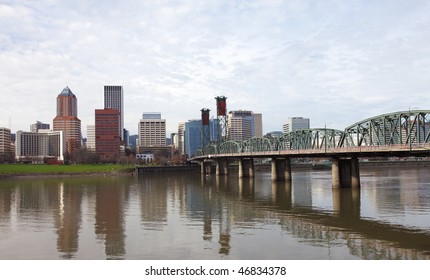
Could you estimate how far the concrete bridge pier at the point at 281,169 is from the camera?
104 m

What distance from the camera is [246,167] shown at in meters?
134

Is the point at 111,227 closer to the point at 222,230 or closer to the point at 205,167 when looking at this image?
the point at 222,230

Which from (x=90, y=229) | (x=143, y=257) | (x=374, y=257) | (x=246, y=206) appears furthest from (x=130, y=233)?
(x=246, y=206)

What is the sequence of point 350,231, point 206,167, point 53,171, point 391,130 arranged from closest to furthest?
point 350,231, point 391,130, point 53,171, point 206,167

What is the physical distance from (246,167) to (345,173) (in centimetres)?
5922

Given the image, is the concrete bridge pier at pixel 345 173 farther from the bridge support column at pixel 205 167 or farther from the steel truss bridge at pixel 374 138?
the bridge support column at pixel 205 167

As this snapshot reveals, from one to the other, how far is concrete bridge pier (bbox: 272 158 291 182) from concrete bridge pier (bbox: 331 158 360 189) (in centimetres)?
2688

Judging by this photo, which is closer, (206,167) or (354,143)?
(354,143)

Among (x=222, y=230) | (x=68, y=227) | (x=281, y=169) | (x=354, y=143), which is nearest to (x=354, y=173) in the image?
(x=354, y=143)

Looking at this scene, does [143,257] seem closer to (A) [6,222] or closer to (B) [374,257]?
(B) [374,257]

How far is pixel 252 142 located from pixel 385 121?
235 feet

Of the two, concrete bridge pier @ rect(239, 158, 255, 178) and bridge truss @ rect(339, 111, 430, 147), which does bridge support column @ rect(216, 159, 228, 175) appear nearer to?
concrete bridge pier @ rect(239, 158, 255, 178)

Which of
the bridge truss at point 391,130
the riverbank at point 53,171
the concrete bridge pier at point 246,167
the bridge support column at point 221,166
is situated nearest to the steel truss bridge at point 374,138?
the bridge truss at point 391,130

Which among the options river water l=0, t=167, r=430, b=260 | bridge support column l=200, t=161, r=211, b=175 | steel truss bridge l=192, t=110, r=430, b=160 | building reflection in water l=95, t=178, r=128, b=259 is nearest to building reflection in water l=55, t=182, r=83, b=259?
river water l=0, t=167, r=430, b=260
